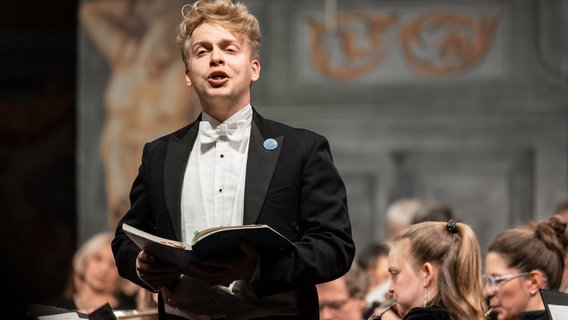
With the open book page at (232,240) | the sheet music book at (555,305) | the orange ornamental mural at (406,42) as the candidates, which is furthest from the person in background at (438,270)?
the orange ornamental mural at (406,42)

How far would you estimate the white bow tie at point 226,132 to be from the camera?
273 centimetres

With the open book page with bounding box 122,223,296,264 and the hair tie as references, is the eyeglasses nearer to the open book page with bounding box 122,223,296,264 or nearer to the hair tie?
the hair tie

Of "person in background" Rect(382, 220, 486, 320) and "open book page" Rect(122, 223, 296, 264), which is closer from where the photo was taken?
"open book page" Rect(122, 223, 296, 264)

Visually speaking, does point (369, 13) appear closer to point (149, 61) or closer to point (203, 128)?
point (149, 61)

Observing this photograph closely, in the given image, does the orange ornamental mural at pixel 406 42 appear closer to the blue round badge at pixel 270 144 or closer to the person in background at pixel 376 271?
the person in background at pixel 376 271

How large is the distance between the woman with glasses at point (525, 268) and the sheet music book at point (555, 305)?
Result: 93 cm

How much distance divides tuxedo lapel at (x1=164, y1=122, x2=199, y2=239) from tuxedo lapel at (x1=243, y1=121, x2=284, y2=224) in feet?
0.53

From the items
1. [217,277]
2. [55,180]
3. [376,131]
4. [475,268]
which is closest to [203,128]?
[217,277]

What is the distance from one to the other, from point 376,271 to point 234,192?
3958 mm

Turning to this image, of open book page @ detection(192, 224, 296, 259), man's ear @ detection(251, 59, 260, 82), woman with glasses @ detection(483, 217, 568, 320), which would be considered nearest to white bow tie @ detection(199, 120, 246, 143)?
man's ear @ detection(251, 59, 260, 82)

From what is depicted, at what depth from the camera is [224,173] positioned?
8.83 feet

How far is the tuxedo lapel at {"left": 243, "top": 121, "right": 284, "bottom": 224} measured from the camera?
8.66 ft

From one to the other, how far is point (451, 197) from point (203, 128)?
220 inches

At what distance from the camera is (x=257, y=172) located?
267 cm
